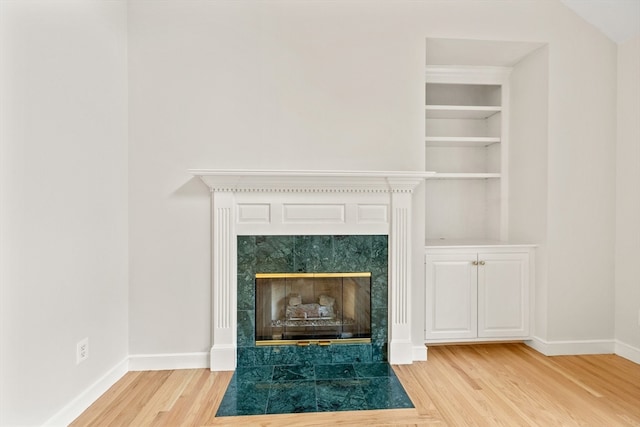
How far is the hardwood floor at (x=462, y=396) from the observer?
181cm

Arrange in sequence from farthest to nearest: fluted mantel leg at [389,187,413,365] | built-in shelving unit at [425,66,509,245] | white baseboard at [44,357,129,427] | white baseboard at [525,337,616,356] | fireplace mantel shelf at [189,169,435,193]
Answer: built-in shelving unit at [425,66,509,245] < white baseboard at [525,337,616,356] < fluted mantel leg at [389,187,413,365] < fireplace mantel shelf at [189,169,435,193] < white baseboard at [44,357,129,427]

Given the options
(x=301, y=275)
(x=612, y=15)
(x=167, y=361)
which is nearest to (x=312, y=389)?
(x=301, y=275)

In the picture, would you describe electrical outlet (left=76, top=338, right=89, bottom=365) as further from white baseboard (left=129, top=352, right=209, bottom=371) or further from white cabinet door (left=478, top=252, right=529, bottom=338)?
white cabinet door (left=478, top=252, right=529, bottom=338)

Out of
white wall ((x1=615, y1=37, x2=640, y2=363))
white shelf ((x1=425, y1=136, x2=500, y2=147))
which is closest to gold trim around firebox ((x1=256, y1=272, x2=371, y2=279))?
white shelf ((x1=425, y1=136, x2=500, y2=147))

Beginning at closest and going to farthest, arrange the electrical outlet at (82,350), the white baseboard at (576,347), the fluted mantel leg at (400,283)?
the electrical outlet at (82,350)
the fluted mantel leg at (400,283)
the white baseboard at (576,347)

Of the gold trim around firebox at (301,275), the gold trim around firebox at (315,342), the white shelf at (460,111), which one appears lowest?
the gold trim around firebox at (315,342)

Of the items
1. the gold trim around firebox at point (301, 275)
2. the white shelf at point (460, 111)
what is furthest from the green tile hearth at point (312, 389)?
the white shelf at point (460, 111)

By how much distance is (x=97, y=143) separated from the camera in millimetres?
2070

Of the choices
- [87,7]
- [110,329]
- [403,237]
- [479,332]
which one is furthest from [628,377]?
[87,7]

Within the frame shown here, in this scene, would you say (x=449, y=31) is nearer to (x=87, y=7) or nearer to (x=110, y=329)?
(x=87, y=7)

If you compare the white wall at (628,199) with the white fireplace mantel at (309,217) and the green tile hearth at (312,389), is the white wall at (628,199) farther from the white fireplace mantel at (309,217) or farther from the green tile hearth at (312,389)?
the green tile hearth at (312,389)

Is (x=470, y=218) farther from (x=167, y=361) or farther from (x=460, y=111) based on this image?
(x=167, y=361)

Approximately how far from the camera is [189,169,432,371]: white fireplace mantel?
238cm

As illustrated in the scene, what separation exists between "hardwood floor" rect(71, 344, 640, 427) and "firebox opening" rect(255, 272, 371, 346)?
411 millimetres
